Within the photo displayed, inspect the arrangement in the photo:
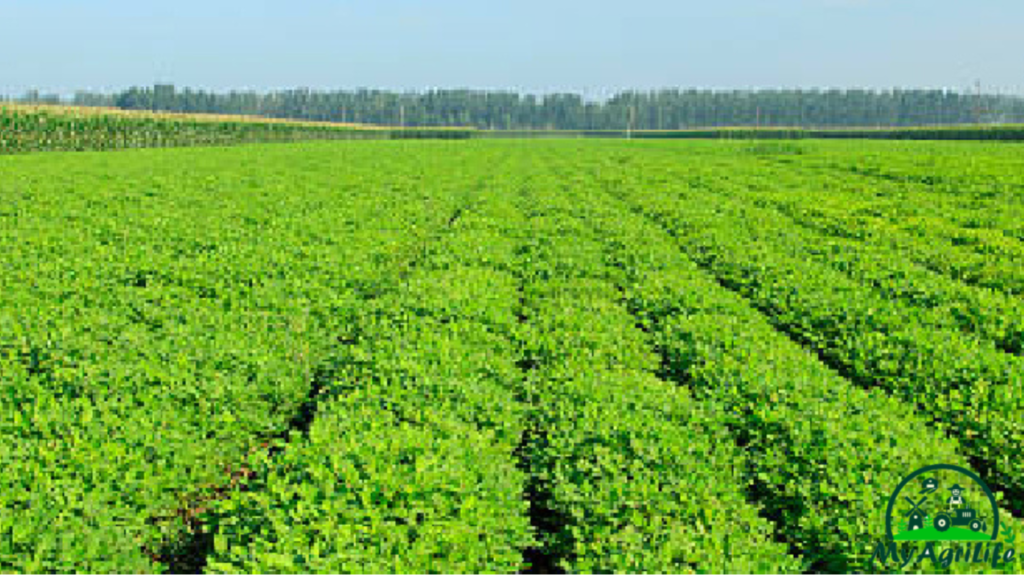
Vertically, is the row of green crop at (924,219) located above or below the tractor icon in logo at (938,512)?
above

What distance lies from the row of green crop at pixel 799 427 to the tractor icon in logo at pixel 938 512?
0.12 m

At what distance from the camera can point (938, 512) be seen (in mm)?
5000

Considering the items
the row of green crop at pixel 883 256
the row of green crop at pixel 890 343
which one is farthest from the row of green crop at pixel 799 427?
the row of green crop at pixel 883 256

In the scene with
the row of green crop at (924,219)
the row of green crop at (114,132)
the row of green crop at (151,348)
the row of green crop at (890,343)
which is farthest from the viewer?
the row of green crop at (114,132)

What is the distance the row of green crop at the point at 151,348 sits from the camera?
4.73 metres

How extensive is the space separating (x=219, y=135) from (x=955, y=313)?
8035cm

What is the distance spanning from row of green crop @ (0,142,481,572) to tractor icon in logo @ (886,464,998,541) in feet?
18.6

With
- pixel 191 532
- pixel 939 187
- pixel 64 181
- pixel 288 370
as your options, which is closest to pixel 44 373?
pixel 288 370

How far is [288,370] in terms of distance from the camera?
755 centimetres

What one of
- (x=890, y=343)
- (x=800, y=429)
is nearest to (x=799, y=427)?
(x=800, y=429)

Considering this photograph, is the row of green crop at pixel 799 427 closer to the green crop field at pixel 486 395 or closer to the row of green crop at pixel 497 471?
the green crop field at pixel 486 395
